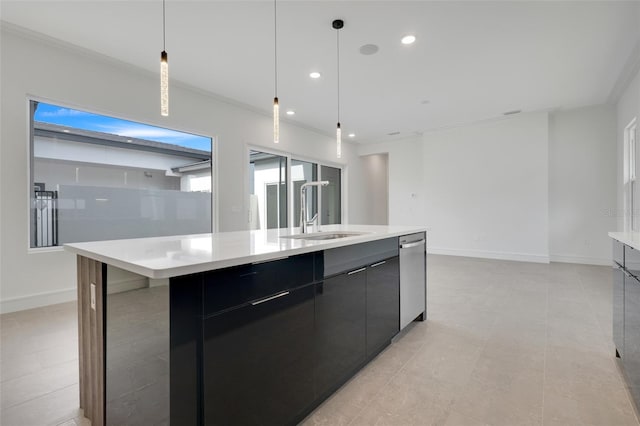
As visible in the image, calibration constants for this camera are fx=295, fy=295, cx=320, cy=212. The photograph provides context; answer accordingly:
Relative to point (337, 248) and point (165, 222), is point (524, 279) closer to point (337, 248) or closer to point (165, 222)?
point (337, 248)

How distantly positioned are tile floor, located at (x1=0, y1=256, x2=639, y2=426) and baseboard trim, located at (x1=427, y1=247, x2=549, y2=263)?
8.51 ft

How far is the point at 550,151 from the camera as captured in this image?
19.0 ft

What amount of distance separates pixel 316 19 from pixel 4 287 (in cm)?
420

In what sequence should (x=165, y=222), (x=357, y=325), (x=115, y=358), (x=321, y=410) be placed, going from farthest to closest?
(x=165, y=222)
(x=357, y=325)
(x=321, y=410)
(x=115, y=358)

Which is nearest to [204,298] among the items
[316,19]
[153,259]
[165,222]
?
[153,259]

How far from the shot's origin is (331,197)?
26.0ft

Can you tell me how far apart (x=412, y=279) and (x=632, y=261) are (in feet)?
4.56

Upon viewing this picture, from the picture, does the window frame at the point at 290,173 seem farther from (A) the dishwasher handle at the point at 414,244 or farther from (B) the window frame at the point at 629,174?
(B) the window frame at the point at 629,174

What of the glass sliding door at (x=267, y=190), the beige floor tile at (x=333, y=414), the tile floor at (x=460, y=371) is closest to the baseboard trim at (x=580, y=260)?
the tile floor at (x=460, y=371)

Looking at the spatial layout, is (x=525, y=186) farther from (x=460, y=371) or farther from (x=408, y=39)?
(x=460, y=371)

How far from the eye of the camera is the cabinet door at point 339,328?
157 centimetres

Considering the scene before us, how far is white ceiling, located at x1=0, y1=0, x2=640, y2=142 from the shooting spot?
109 inches

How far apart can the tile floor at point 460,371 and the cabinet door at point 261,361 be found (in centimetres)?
28

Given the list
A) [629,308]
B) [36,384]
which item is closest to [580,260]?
[629,308]
